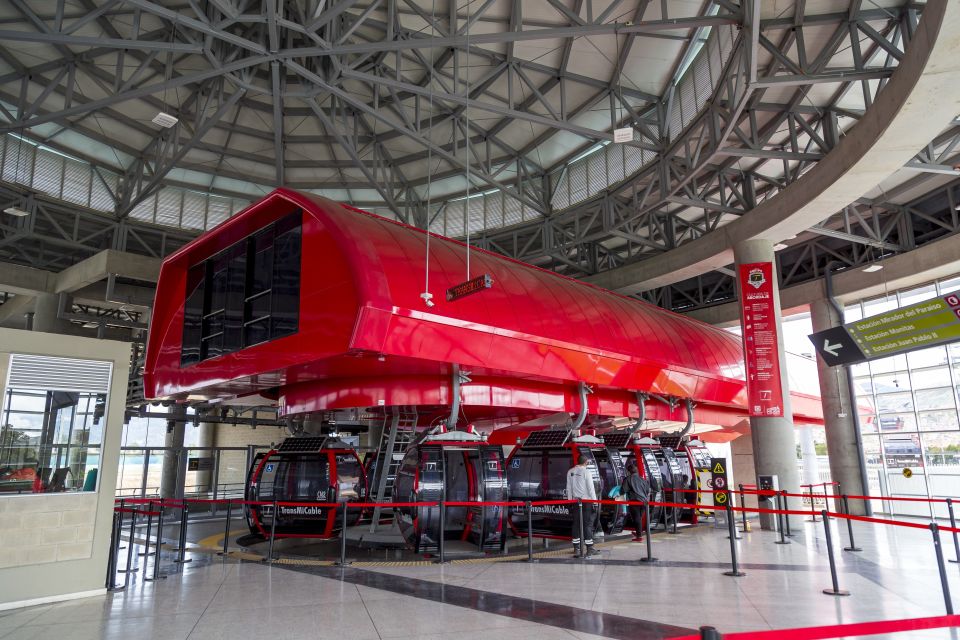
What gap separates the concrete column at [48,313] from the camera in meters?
23.0

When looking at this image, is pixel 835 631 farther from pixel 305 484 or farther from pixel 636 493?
pixel 305 484

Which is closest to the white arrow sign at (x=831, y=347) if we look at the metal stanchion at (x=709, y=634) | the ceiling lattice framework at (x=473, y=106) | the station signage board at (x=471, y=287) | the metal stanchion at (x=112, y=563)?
the ceiling lattice framework at (x=473, y=106)

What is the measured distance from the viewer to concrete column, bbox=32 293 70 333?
23.0 meters

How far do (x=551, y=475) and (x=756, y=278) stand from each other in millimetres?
9241

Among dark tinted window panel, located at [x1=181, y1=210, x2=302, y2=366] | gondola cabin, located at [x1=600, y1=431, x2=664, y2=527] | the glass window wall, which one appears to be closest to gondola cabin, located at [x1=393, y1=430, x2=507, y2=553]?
dark tinted window panel, located at [x1=181, y1=210, x2=302, y2=366]

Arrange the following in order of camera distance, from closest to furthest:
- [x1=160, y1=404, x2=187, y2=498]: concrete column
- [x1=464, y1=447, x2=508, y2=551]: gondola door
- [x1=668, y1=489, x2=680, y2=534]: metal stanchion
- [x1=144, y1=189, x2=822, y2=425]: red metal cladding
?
1. [x1=144, y1=189, x2=822, y2=425]: red metal cladding
2. [x1=464, y1=447, x2=508, y2=551]: gondola door
3. [x1=668, y1=489, x2=680, y2=534]: metal stanchion
4. [x1=160, y1=404, x2=187, y2=498]: concrete column

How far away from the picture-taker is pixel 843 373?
81.9 ft

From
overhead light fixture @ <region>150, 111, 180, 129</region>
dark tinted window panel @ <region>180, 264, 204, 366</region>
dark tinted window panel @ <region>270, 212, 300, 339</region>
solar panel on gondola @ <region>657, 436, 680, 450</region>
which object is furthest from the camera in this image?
solar panel on gondola @ <region>657, 436, 680, 450</region>

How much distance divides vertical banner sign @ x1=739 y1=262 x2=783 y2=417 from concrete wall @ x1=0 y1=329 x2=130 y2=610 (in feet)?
52.9

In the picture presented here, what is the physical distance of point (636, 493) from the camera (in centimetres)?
1489

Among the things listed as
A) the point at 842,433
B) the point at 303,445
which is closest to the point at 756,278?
the point at 842,433

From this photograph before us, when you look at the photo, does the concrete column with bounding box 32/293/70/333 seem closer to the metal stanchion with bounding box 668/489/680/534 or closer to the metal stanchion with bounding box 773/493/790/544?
the metal stanchion with bounding box 668/489/680/534

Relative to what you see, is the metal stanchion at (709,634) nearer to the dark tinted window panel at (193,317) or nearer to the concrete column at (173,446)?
the dark tinted window panel at (193,317)

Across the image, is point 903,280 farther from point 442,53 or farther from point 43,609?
point 43,609
